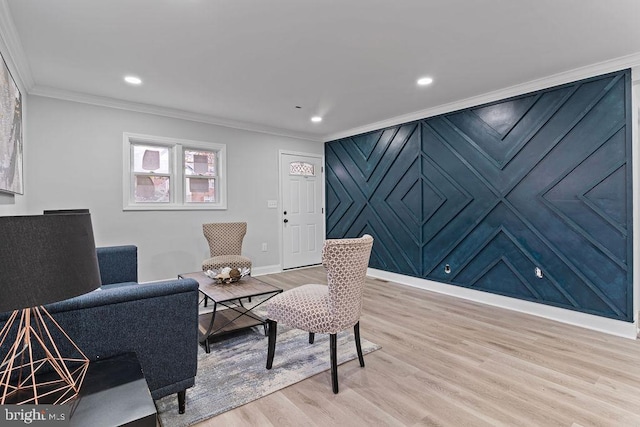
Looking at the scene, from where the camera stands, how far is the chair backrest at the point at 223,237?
4262mm

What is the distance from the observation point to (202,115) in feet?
14.9

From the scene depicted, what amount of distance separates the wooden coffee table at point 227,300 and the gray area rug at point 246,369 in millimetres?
109

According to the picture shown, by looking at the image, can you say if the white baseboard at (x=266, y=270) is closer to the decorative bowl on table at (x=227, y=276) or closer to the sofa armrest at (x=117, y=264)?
the sofa armrest at (x=117, y=264)

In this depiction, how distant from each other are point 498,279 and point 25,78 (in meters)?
5.52

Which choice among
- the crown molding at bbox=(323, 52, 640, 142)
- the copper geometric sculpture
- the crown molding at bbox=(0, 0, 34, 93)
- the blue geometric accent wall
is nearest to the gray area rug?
the copper geometric sculpture

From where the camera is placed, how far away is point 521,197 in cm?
348

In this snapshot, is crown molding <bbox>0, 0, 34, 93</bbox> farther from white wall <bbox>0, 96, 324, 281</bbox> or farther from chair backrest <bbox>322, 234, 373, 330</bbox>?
chair backrest <bbox>322, 234, 373, 330</bbox>

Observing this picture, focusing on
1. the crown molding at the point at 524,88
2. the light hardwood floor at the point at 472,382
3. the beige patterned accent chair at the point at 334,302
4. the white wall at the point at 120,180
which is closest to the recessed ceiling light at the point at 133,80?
the white wall at the point at 120,180

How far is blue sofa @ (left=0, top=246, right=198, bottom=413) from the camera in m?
1.32

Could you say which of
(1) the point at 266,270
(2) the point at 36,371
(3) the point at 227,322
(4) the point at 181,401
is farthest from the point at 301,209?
(2) the point at 36,371

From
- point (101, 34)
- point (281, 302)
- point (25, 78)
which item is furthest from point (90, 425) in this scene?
point (25, 78)

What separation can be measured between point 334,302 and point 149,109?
3.72m

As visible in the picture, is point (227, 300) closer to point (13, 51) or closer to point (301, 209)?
point (13, 51)

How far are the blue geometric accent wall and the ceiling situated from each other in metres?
0.42
